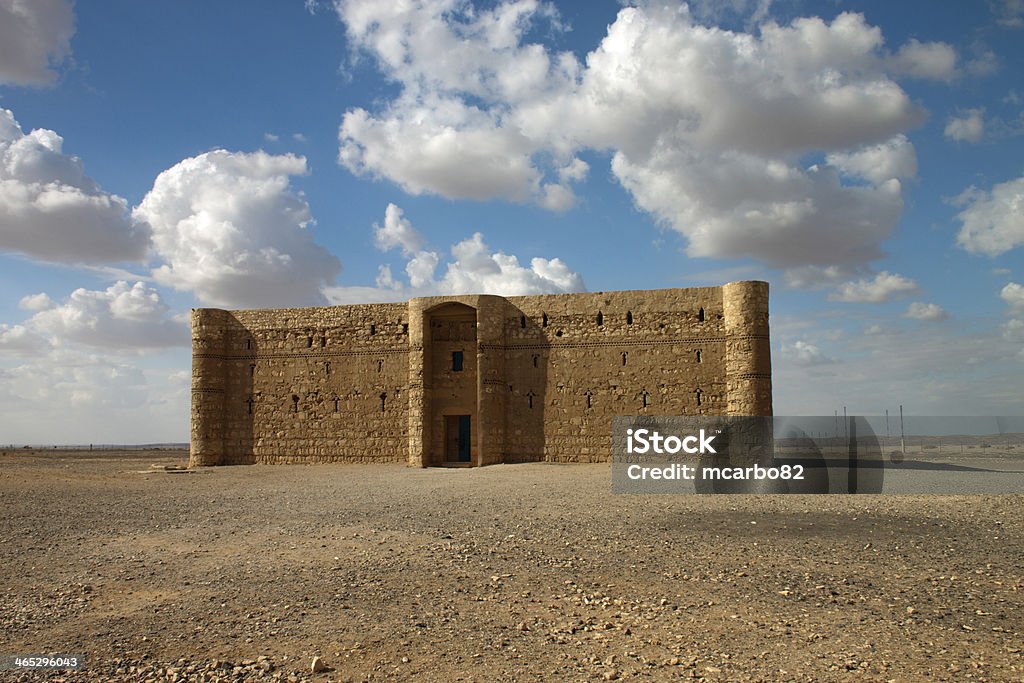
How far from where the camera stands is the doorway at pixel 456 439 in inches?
1035

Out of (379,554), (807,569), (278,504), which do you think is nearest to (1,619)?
(379,554)

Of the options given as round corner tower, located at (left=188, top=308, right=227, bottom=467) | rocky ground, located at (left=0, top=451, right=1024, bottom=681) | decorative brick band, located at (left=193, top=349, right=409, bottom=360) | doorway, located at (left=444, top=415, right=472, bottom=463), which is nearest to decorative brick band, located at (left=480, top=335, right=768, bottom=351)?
doorway, located at (left=444, top=415, right=472, bottom=463)

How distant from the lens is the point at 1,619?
273 inches

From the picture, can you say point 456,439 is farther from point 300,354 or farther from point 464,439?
point 300,354

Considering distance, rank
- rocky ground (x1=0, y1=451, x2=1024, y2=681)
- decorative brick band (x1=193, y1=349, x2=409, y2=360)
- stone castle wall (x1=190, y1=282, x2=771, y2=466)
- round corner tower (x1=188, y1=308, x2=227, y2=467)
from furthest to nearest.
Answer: round corner tower (x1=188, y1=308, x2=227, y2=467) → decorative brick band (x1=193, y1=349, x2=409, y2=360) → stone castle wall (x1=190, y1=282, x2=771, y2=466) → rocky ground (x1=0, y1=451, x2=1024, y2=681)

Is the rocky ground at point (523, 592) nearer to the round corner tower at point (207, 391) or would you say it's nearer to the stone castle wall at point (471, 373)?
the stone castle wall at point (471, 373)

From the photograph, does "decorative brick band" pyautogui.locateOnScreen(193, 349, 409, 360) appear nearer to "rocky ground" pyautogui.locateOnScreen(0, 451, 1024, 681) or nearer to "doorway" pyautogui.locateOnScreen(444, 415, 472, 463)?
"doorway" pyautogui.locateOnScreen(444, 415, 472, 463)

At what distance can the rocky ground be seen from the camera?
579 cm

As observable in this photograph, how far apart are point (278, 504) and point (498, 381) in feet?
39.2

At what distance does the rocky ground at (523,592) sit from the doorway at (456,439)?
42.2ft

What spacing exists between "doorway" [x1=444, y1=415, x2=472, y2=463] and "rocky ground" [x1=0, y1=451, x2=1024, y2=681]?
1285cm

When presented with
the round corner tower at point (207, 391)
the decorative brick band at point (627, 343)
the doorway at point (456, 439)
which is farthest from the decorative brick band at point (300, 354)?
the decorative brick band at point (627, 343)

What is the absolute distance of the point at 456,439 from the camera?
26.5 metres

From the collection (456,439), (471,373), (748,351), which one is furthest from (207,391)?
(748,351)
